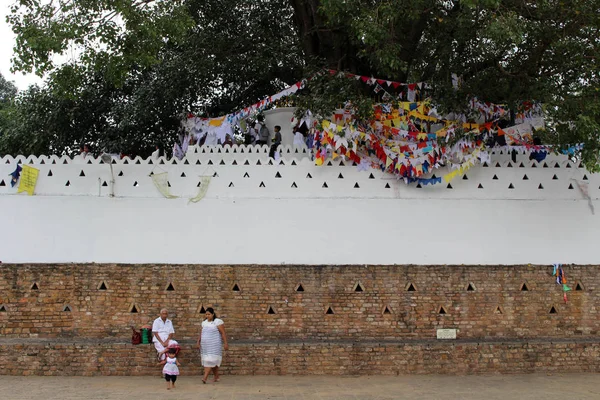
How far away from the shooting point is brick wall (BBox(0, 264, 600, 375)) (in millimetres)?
8258

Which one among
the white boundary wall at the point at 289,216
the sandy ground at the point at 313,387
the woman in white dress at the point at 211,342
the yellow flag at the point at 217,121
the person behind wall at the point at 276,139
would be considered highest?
the yellow flag at the point at 217,121

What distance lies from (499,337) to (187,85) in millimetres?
8932

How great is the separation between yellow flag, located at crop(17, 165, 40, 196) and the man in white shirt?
2900 mm

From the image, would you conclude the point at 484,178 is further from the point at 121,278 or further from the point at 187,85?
the point at 187,85

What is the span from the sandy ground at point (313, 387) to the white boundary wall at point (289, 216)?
1754 mm

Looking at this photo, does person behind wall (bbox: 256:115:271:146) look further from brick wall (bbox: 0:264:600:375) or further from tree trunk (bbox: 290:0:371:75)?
brick wall (bbox: 0:264:600:375)

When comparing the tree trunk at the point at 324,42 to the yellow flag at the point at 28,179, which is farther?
the tree trunk at the point at 324,42

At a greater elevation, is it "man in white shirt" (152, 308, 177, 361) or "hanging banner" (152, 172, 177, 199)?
"hanging banner" (152, 172, 177, 199)

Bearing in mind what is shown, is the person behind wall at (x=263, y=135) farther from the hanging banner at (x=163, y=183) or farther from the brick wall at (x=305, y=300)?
the brick wall at (x=305, y=300)

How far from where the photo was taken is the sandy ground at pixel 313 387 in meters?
7.04

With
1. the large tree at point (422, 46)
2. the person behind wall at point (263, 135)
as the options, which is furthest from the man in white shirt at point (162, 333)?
the person behind wall at point (263, 135)

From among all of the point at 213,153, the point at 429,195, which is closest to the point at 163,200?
the point at 213,153

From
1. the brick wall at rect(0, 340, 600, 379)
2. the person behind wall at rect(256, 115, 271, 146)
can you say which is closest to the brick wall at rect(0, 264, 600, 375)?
the brick wall at rect(0, 340, 600, 379)

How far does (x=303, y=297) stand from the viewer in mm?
8586
